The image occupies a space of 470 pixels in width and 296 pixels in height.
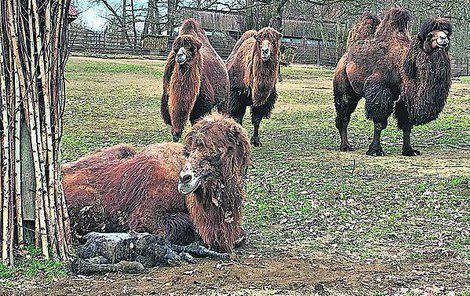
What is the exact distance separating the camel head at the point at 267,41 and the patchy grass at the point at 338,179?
1.74 metres

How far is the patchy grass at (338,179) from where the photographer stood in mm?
6504

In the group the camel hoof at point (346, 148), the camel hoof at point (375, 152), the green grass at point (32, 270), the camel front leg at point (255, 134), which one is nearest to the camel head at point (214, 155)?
the green grass at point (32, 270)

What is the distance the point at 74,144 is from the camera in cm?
1274

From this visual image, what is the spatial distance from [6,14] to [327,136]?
10.3 meters

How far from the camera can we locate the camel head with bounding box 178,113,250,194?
5387 mm

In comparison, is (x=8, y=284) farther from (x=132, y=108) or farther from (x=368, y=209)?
(x=132, y=108)

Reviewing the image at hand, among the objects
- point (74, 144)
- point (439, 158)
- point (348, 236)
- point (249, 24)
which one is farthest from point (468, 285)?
point (249, 24)

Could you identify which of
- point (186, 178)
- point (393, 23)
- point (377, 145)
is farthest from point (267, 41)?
point (186, 178)

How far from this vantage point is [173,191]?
5863 millimetres

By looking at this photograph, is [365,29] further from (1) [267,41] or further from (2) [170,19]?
(2) [170,19]

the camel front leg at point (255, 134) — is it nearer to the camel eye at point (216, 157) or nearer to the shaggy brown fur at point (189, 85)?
the shaggy brown fur at point (189, 85)

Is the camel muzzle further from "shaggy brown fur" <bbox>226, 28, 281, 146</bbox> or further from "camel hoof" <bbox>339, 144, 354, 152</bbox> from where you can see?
"camel hoof" <bbox>339, 144, 354, 152</bbox>

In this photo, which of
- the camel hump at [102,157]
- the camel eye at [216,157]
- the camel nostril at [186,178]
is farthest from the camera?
the camel hump at [102,157]

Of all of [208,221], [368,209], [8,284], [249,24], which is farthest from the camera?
[249,24]
